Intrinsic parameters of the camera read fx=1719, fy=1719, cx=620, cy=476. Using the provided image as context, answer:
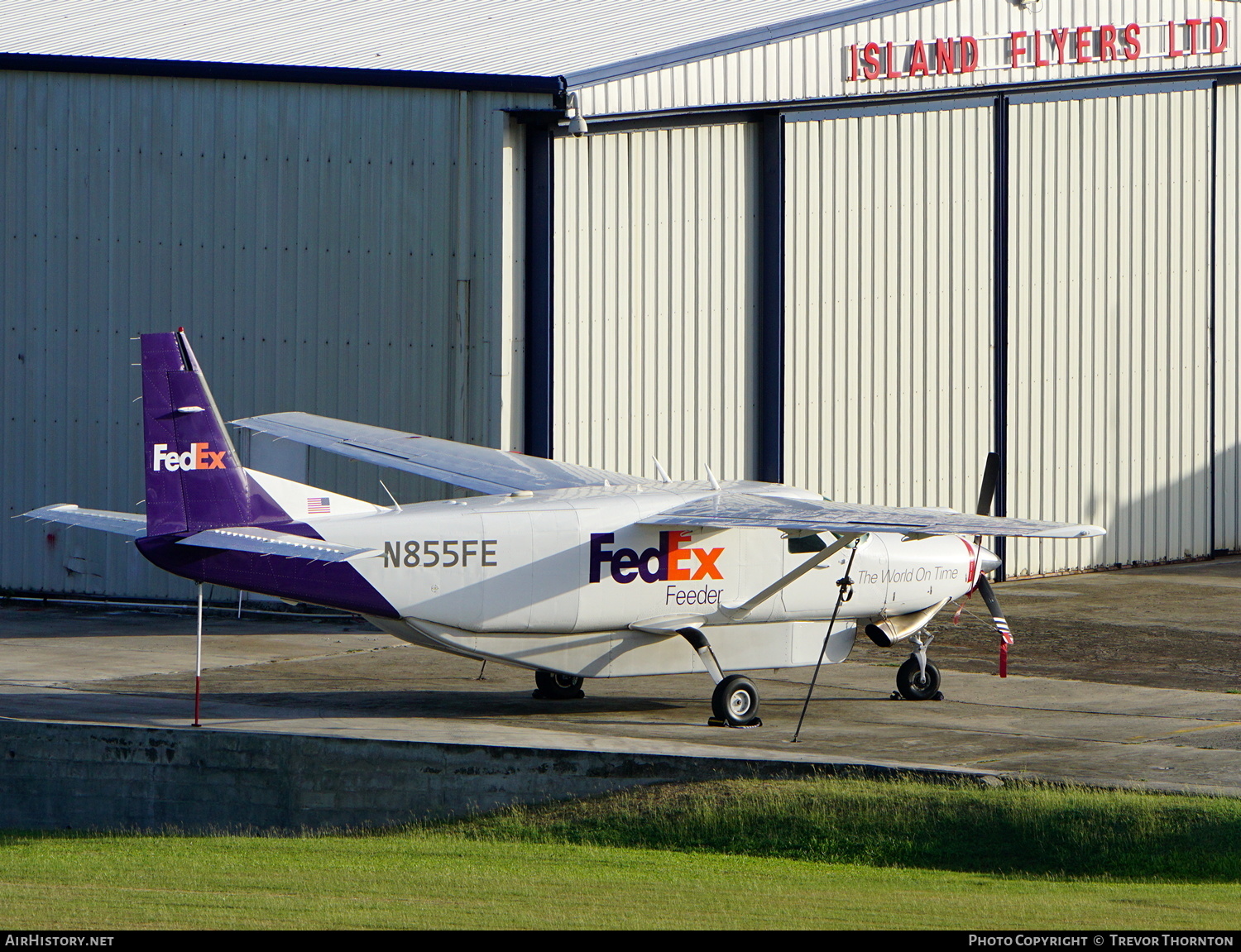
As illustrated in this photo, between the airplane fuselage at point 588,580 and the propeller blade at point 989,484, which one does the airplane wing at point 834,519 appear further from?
the propeller blade at point 989,484

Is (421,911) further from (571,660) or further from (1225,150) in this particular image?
(1225,150)

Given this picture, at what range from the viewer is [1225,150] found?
30.6 meters

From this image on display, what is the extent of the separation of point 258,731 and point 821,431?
12.7m

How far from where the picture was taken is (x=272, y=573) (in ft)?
50.3

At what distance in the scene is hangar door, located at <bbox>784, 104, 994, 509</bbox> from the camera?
2595 centimetres

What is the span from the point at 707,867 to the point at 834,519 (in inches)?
152

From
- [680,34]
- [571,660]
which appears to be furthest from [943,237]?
[571,660]

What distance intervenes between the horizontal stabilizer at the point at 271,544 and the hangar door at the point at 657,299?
8.21 metres

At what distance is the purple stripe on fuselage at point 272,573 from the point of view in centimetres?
1517

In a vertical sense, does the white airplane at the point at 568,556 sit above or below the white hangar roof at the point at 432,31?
below

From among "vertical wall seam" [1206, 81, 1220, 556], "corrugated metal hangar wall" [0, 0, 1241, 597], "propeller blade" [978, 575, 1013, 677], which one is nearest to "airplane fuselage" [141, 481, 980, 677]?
"propeller blade" [978, 575, 1013, 677]

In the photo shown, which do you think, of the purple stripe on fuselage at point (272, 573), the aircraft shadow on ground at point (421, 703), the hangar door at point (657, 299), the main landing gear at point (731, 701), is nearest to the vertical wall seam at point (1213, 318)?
the hangar door at point (657, 299)

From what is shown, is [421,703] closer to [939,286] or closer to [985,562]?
[985,562]

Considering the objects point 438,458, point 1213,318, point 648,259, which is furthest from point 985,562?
point 1213,318
